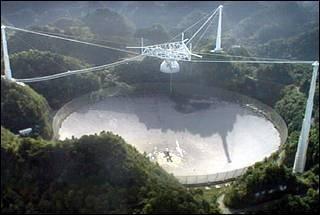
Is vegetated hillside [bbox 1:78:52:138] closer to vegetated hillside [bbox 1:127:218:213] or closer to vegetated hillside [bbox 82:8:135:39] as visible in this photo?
vegetated hillside [bbox 1:127:218:213]

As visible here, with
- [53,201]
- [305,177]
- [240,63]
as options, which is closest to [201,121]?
[240,63]

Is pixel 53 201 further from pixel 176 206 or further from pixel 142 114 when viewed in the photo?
pixel 142 114

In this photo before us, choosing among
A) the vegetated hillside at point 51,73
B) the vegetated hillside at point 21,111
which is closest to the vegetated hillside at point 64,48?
the vegetated hillside at point 51,73

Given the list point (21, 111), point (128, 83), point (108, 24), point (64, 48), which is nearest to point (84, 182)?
point (21, 111)

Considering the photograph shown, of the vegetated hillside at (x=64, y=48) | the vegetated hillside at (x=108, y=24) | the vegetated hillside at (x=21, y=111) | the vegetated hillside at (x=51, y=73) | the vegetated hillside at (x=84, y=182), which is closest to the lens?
the vegetated hillside at (x=84, y=182)

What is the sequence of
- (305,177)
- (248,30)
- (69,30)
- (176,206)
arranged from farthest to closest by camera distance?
(248,30), (69,30), (305,177), (176,206)

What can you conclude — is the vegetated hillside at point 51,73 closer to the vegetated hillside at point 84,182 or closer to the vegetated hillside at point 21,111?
the vegetated hillside at point 21,111
